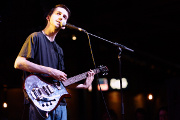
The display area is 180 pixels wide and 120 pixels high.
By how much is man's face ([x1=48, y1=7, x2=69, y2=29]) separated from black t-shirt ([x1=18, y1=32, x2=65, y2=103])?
212 millimetres

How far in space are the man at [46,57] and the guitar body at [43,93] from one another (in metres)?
0.06

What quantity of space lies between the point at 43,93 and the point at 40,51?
18.9 inches

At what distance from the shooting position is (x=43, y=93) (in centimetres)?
231

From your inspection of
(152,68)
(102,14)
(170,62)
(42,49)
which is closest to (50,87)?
(42,49)

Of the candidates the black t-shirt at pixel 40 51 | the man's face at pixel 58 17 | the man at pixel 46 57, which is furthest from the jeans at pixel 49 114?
the man's face at pixel 58 17

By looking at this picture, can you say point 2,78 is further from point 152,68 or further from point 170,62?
point 152,68

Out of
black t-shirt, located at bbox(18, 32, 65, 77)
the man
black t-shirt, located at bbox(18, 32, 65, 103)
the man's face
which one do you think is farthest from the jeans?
the man's face

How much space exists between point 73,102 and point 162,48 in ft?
15.9

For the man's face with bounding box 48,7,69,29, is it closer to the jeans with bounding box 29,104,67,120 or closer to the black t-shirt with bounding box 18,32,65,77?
the black t-shirt with bounding box 18,32,65,77

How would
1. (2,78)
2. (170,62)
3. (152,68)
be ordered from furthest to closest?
1. (152,68)
2. (170,62)
3. (2,78)

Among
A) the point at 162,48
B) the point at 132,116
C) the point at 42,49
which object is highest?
the point at 162,48

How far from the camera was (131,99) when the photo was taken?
13.0m

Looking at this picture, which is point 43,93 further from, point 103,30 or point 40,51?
point 103,30

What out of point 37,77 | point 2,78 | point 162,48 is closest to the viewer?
point 37,77
